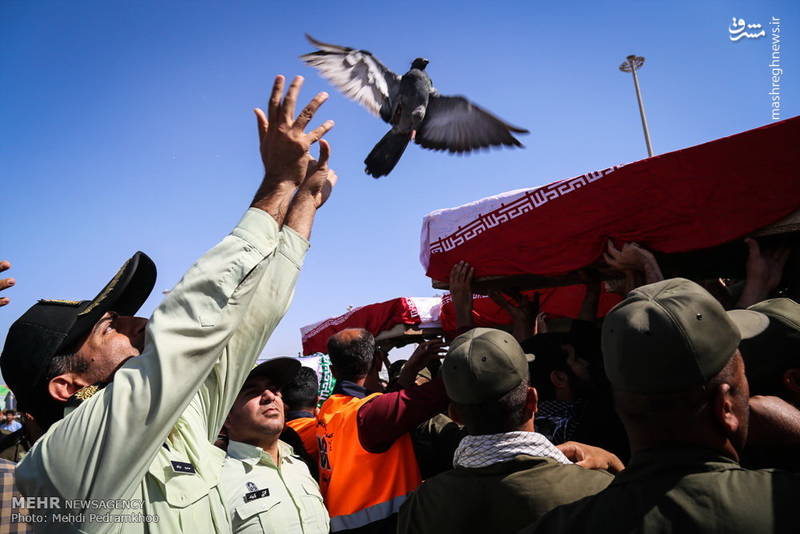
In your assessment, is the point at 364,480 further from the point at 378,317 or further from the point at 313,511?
the point at 378,317

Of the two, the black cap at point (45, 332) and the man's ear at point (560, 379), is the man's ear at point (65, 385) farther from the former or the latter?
the man's ear at point (560, 379)

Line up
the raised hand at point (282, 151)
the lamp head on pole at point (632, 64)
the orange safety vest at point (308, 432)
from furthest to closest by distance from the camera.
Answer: the lamp head on pole at point (632, 64), the orange safety vest at point (308, 432), the raised hand at point (282, 151)

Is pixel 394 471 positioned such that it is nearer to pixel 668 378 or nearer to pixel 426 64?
pixel 668 378

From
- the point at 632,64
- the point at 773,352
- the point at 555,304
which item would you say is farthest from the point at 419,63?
the point at 632,64

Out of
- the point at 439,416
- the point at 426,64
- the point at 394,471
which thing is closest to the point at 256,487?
the point at 394,471

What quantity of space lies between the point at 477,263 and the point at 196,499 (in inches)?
86.5

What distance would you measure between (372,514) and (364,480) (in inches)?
6.4

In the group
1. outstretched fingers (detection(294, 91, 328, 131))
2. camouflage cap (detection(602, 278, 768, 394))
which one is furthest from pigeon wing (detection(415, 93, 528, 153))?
camouflage cap (detection(602, 278, 768, 394))

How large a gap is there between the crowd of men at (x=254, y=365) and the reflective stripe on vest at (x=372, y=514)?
0.34m

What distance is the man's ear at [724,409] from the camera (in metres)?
1.07

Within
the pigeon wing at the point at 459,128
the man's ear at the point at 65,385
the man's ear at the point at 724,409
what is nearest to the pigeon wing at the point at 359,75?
the pigeon wing at the point at 459,128

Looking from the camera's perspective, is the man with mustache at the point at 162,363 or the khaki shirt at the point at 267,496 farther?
the khaki shirt at the point at 267,496

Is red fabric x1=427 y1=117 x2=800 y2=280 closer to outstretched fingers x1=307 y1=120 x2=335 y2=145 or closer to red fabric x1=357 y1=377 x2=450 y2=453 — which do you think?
red fabric x1=357 y1=377 x2=450 y2=453

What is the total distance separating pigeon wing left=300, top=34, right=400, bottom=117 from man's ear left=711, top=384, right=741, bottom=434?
13.2ft
